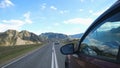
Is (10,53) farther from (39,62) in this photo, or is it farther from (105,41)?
(105,41)

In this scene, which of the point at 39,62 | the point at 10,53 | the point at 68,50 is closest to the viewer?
the point at 68,50

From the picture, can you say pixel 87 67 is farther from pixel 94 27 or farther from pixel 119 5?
pixel 119 5

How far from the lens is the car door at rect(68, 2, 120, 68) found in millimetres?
3001

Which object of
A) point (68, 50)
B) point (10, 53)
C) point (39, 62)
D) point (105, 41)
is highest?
point (105, 41)

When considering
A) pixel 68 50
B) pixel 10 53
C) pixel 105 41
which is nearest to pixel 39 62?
pixel 68 50

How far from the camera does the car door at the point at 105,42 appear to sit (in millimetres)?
3001

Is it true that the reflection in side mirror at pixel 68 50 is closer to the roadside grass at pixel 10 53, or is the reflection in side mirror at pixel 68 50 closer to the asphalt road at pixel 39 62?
the asphalt road at pixel 39 62

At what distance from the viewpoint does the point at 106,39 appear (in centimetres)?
339

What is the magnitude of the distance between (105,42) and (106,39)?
1.8 inches

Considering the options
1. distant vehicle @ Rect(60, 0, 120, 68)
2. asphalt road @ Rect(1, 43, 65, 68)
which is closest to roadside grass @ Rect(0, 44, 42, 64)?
asphalt road @ Rect(1, 43, 65, 68)

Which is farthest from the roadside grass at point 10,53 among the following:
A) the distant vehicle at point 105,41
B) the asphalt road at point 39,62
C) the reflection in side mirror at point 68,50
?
the distant vehicle at point 105,41

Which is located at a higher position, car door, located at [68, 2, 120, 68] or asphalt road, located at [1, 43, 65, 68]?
car door, located at [68, 2, 120, 68]

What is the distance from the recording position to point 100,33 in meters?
3.65

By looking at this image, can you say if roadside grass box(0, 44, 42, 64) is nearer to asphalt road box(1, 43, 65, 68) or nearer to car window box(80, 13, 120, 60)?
asphalt road box(1, 43, 65, 68)
